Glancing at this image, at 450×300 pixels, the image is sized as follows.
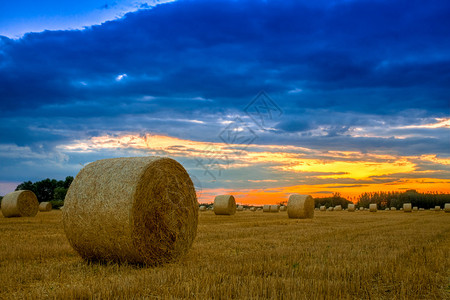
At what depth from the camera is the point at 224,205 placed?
26.5 m

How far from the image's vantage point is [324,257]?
786 centimetres

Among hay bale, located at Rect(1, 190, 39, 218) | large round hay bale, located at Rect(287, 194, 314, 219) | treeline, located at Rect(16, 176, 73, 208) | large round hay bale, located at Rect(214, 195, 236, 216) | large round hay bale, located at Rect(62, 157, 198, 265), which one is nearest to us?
large round hay bale, located at Rect(62, 157, 198, 265)

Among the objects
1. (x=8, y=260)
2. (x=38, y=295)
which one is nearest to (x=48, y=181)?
(x=8, y=260)

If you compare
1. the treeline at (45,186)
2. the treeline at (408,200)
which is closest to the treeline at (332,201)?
the treeline at (408,200)

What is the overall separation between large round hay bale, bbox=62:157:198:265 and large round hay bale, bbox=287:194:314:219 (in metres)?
15.5

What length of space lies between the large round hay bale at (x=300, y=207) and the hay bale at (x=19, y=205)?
14.7m

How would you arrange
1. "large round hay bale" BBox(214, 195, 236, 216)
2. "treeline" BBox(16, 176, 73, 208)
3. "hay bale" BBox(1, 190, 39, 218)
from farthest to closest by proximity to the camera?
"treeline" BBox(16, 176, 73, 208), "large round hay bale" BBox(214, 195, 236, 216), "hay bale" BBox(1, 190, 39, 218)

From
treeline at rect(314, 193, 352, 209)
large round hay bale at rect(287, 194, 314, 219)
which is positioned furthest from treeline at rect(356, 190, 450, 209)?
large round hay bale at rect(287, 194, 314, 219)

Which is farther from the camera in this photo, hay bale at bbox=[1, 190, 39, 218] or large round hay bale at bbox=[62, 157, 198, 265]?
hay bale at bbox=[1, 190, 39, 218]

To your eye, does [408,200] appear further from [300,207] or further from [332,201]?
[300,207]

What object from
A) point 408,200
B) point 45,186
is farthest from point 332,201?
point 45,186

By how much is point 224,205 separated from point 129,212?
19.3 meters

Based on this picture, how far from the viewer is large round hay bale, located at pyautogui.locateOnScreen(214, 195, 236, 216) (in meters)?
26.5

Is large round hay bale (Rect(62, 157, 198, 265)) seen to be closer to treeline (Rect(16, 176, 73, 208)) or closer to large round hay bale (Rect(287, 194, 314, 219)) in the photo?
large round hay bale (Rect(287, 194, 314, 219))
